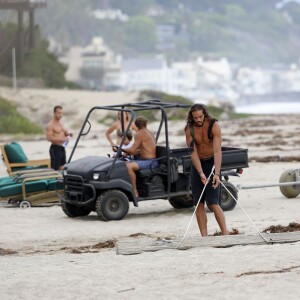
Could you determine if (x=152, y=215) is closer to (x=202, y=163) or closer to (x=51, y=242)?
(x=51, y=242)

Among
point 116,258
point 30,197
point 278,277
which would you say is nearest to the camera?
point 278,277

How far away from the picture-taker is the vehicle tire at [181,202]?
15712mm

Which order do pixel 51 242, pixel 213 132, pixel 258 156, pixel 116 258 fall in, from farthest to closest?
1. pixel 258 156
2. pixel 51 242
3. pixel 213 132
4. pixel 116 258

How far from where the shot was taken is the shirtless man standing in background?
60.7ft

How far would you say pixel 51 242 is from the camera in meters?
13.0

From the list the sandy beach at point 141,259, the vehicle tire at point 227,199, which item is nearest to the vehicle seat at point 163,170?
the sandy beach at point 141,259

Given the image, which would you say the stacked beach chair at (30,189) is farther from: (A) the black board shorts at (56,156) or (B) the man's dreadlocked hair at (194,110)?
(B) the man's dreadlocked hair at (194,110)

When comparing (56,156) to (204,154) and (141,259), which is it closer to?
(204,154)

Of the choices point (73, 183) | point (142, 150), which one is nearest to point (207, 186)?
point (142, 150)

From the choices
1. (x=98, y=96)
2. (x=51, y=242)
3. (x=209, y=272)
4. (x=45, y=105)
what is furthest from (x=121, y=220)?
(x=98, y=96)

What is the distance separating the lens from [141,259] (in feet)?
33.7

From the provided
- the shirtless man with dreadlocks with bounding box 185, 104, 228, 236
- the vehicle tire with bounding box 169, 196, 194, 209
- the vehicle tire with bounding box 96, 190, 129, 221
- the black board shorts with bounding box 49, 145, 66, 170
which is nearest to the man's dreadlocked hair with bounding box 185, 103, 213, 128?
the shirtless man with dreadlocks with bounding box 185, 104, 228, 236

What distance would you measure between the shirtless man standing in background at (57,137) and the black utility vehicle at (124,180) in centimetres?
316

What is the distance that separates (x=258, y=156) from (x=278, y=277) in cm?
1746
